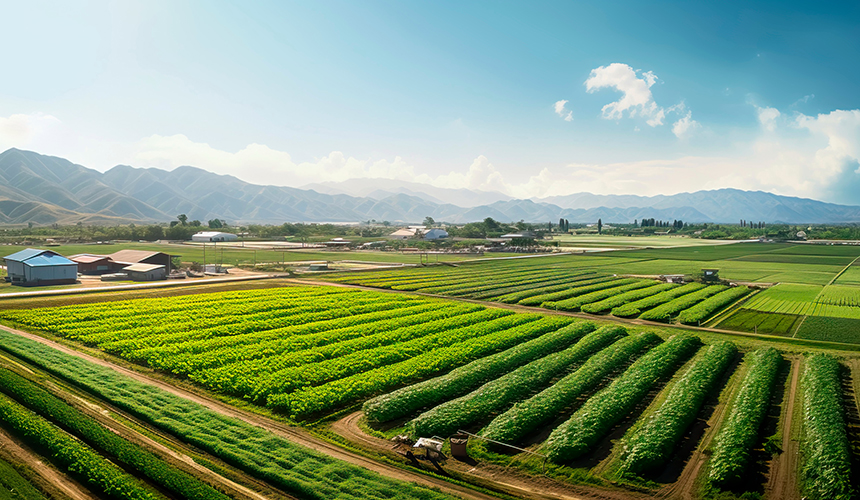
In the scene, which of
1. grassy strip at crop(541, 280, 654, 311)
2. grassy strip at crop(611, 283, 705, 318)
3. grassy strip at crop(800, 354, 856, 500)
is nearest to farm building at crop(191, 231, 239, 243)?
grassy strip at crop(541, 280, 654, 311)

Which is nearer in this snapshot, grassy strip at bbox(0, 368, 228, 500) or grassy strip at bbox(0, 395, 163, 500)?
grassy strip at bbox(0, 395, 163, 500)

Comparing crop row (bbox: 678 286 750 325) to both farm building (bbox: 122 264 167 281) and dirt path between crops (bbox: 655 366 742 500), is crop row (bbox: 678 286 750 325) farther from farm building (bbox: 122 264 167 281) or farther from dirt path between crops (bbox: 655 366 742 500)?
farm building (bbox: 122 264 167 281)

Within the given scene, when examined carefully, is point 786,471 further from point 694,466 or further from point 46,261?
point 46,261

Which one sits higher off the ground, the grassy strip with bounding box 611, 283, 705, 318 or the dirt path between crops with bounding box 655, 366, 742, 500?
the grassy strip with bounding box 611, 283, 705, 318

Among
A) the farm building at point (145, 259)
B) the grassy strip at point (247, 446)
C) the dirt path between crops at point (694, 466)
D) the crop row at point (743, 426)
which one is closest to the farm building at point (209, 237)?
the farm building at point (145, 259)

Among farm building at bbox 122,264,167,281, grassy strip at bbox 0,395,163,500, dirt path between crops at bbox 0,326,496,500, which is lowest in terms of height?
dirt path between crops at bbox 0,326,496,500

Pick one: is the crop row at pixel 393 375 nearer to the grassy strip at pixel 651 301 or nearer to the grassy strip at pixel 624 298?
the grassy strip at pixel 651 301
